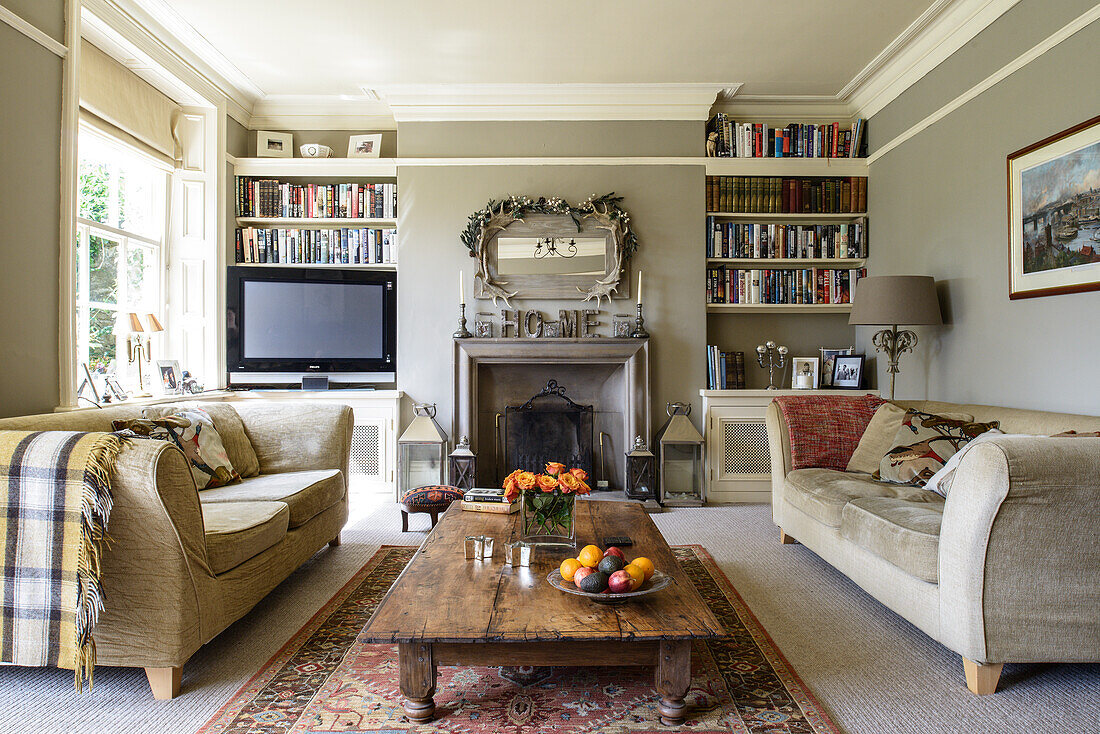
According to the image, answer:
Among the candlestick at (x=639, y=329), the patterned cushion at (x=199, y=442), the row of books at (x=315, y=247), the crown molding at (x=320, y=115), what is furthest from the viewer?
the crown molding at (x=320, y=115)

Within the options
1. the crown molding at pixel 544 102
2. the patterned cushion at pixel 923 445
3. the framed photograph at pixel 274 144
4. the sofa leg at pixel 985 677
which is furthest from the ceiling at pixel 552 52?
the sofa leg at pixel 985 677

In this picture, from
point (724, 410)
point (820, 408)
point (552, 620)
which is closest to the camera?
point (552, 620)

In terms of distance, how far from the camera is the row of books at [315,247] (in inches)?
192

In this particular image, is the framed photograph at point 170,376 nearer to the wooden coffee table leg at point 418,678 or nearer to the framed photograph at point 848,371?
the wooden coffee table leg at point 418,678

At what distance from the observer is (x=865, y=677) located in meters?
2.07

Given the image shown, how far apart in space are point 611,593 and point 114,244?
3.69 meters

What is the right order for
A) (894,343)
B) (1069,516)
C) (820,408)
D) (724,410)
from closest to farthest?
(1069,516)
(820,408)
(894,343)
(724,410)

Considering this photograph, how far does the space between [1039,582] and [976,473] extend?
1.16 ft

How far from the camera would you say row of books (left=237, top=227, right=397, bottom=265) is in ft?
16.0

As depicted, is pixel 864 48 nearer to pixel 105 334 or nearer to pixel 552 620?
pixel 552 620

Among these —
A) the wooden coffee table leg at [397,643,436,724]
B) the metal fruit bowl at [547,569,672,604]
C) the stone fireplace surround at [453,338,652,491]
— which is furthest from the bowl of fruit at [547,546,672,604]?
the stone fireplace surround at [453,338,652,491]

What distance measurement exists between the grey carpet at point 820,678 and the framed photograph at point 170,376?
1.75m

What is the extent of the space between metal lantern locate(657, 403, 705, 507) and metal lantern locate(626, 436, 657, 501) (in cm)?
9

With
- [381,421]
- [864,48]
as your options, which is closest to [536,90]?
[864,48]
